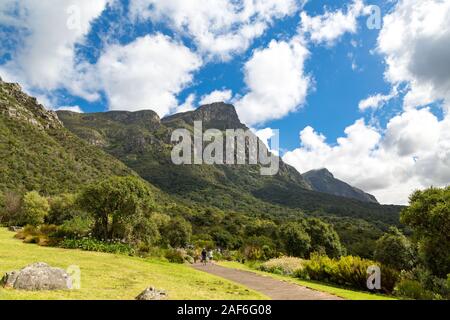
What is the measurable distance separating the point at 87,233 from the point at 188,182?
412 feet

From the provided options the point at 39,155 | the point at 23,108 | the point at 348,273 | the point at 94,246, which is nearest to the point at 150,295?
the point at 348,273

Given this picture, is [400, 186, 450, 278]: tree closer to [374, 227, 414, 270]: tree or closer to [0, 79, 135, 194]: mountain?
[374, 227, 414, 270]: tree

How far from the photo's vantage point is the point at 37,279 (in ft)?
30.8

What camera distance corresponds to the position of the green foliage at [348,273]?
56.3 ft

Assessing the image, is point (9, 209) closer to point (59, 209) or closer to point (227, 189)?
point (59, 209)

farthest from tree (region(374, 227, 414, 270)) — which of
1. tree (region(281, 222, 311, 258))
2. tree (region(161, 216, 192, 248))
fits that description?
tree (region(161, 216, 192, 248))

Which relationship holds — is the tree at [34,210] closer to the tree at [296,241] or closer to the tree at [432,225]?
the tree at [296,241]

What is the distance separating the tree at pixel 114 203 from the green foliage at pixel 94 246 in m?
4.08

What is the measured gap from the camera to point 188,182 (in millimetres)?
156125

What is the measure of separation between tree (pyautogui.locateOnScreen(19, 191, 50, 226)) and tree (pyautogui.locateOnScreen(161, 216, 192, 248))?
64.9 ft

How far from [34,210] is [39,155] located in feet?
103
